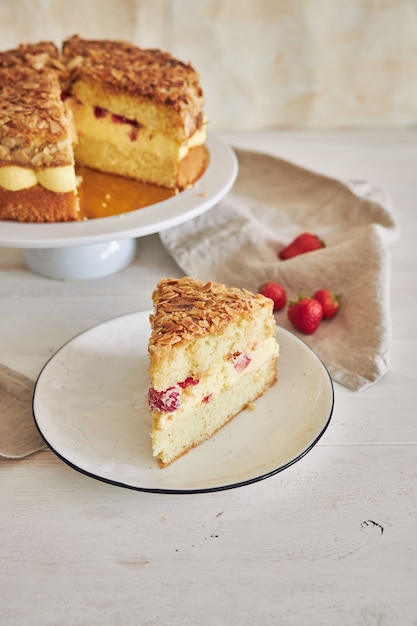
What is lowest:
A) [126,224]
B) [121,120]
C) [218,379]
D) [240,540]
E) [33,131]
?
[240,540]

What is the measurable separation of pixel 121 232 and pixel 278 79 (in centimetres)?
185

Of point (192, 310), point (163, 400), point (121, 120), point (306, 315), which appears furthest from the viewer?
point (121, 120)

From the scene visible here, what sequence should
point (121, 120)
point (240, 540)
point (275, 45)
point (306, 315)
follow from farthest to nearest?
point (275, 45)
point (121, 120)
point (306, 315)
point (240, 540)

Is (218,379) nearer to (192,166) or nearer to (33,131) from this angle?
(33,131)

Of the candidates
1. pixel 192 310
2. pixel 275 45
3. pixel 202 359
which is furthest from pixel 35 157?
pixel 275 45

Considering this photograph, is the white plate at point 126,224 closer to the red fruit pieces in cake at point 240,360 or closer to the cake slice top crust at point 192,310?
the cake slice top crust at point 192,310

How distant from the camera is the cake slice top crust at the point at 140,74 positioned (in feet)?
8.54

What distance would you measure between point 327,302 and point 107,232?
71 centimetres

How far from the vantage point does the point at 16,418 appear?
1.87 metres

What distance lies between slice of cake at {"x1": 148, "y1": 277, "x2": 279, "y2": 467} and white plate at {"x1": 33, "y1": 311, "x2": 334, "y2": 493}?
5 cm

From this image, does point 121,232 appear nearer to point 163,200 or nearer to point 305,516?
point 163,200

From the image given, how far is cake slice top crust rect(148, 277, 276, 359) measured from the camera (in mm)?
1743

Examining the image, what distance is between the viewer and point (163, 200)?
8.37ft

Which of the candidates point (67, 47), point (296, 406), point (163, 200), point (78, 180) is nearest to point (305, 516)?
point (296, 406)
